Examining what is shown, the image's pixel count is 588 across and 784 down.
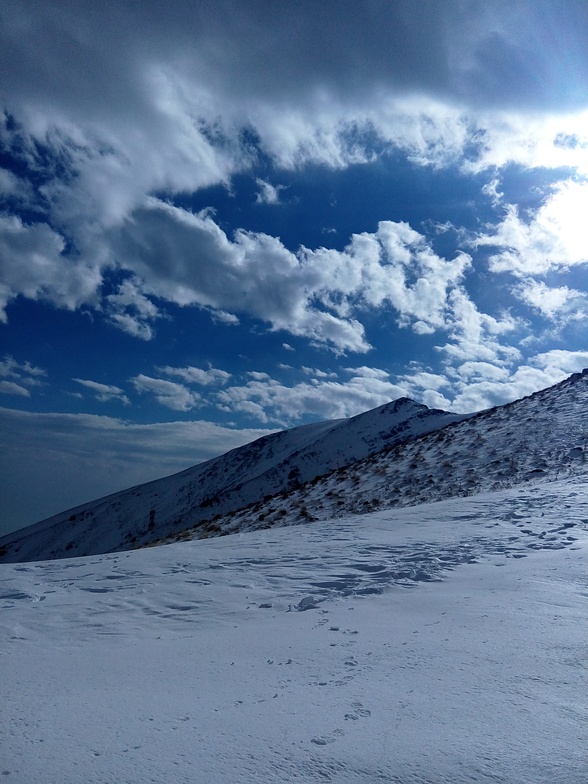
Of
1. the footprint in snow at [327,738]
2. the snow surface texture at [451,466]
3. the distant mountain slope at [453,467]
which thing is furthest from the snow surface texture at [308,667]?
the snow surface texture at [451,466]

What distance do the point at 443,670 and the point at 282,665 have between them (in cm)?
137

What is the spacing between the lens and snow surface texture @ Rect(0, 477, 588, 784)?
10.2 ft

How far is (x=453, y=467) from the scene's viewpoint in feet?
59.5

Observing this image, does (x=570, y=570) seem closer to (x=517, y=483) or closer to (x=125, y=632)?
(x=125, y=632)

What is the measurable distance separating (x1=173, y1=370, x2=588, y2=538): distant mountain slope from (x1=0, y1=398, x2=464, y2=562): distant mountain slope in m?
38.3

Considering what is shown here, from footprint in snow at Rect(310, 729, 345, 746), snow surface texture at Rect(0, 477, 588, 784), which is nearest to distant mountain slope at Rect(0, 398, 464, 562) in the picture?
snow surface texture at Rect(0, 477, 588, 784)

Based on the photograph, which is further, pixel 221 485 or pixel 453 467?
pixel 221 485

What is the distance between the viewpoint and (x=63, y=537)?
77562mm

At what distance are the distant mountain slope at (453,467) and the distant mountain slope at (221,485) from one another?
126 feet

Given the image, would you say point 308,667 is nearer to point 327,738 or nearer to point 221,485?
point 327,738

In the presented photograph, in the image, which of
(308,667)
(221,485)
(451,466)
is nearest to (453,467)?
(451,466)

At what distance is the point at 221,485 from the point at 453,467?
6128cm

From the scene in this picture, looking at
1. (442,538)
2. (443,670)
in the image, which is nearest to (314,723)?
(443,670)

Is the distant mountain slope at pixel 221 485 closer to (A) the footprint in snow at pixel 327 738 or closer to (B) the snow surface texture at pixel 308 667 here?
(B) the snow surface texture at pixel 308 667
